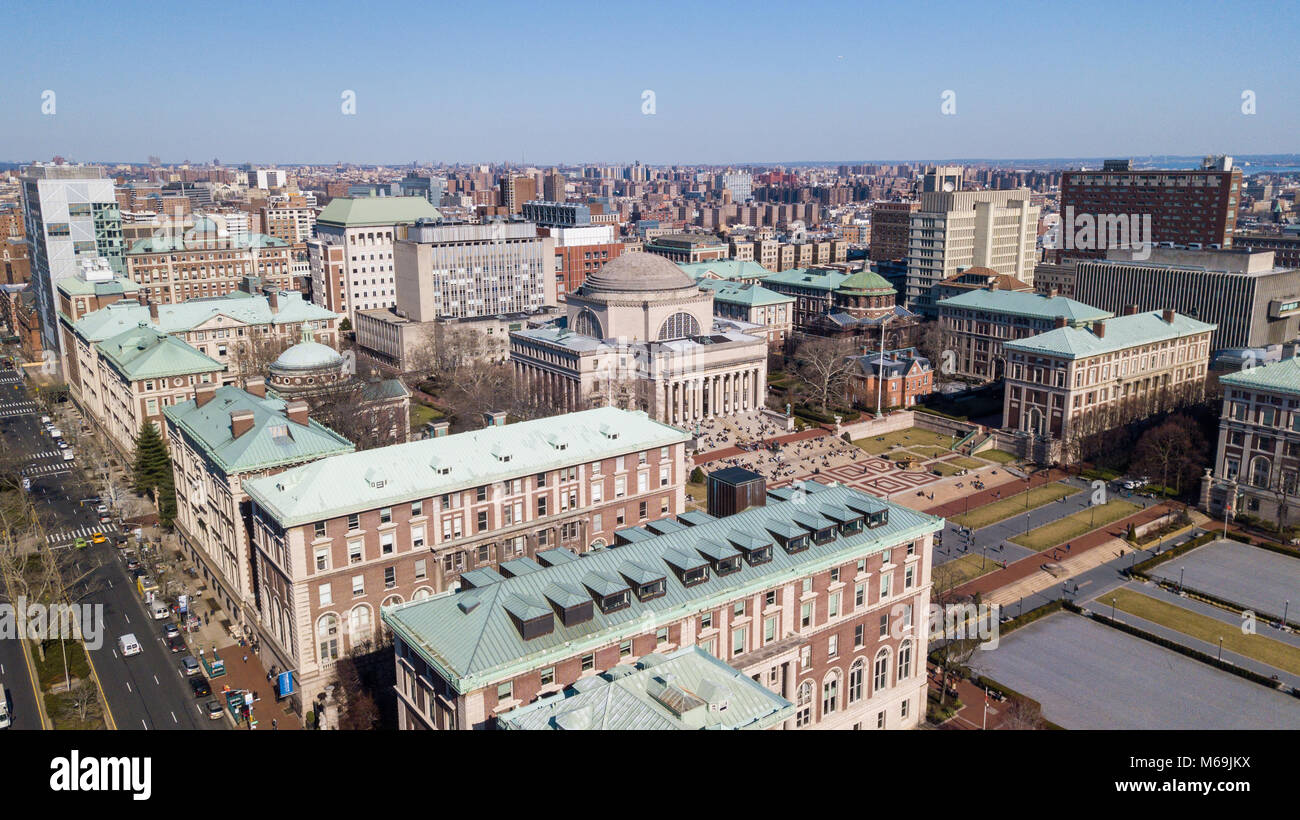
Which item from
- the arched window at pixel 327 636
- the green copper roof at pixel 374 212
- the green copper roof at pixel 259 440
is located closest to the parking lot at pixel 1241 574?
the arched window at pixel 327 636

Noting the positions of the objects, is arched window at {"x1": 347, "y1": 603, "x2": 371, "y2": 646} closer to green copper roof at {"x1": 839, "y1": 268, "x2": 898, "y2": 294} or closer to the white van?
the white van

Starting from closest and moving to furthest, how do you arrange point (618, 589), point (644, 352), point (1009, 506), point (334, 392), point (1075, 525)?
point (618, 589)
point (1075, 525)
point (1009, 506)
point (334, 392)
point (644, 352)

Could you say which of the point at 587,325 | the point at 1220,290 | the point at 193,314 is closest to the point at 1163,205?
the point at 1220,290

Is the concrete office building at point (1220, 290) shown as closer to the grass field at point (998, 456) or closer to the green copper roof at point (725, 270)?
the grass field at point (998, 456)

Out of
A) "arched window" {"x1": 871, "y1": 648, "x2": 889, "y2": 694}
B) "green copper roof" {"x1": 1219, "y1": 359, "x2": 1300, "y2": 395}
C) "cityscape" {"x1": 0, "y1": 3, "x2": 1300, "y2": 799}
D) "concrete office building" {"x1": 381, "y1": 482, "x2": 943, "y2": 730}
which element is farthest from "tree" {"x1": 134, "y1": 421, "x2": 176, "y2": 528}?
"green copper roof" {"x1": 1219, "y1": 359, "x2": 1300, "y2": 395}

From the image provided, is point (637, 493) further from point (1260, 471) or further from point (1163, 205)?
point (1163, 205)

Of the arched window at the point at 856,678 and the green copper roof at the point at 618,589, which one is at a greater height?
the green copper roof at the point at 618,589
